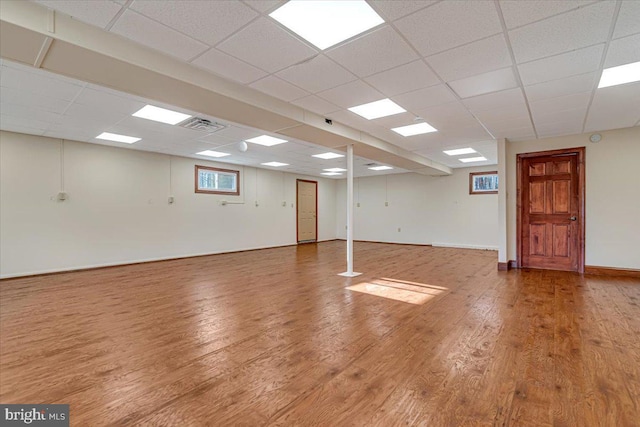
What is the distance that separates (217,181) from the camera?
8.25 meters

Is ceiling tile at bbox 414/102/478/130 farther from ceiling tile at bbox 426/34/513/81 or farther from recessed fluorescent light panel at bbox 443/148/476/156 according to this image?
recessed fluorescent light panel at bbox 443/148/476/156

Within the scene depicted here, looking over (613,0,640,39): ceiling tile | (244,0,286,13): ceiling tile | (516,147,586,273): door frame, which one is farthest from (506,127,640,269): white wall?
(244,0,286,13): ceiling tile

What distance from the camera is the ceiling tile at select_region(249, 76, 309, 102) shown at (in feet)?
10.5

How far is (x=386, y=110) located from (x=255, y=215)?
19.5 feet

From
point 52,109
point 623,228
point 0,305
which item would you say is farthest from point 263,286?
point 623,228

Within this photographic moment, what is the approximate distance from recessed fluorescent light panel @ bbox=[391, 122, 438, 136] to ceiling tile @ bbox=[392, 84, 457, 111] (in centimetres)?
89

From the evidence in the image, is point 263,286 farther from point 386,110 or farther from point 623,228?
point 623,228

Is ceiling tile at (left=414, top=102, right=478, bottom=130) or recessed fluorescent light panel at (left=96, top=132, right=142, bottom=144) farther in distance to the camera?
recessed fluorescent light panel at (left=96, top=132, right=142, bottom=144)

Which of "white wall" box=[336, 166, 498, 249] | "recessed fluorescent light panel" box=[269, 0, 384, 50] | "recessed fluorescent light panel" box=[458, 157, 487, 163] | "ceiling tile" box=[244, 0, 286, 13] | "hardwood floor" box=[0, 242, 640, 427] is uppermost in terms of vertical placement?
"recessed fluorescent light panel" box=[269, 0, 384, 50]

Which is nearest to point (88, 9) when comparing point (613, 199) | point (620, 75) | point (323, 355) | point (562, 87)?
point (323, 355)

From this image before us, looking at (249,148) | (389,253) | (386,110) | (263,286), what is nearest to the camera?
(386,110)

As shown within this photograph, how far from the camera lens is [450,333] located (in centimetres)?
266

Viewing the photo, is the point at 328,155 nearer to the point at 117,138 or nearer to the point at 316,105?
the point at 316,105

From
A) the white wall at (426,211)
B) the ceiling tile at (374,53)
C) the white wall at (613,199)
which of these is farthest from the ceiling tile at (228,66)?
the white wall at (426,211)
